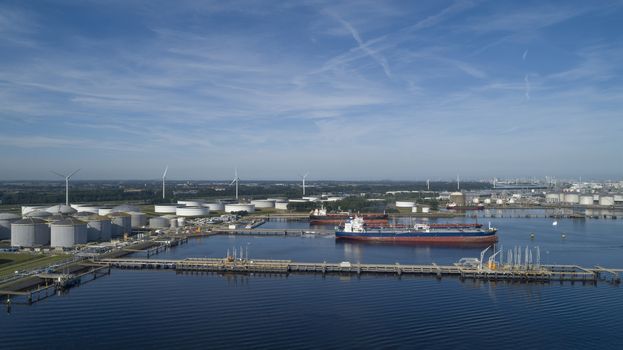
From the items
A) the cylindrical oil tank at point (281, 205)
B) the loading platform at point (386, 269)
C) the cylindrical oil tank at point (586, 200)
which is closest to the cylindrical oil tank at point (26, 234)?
the loading platform at point (386, 269)

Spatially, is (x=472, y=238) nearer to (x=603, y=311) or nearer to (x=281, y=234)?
(x=281, y=234)

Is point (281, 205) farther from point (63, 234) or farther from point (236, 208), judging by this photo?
point (63, 234)

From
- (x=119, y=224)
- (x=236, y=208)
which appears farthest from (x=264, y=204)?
(x=119, y=224)

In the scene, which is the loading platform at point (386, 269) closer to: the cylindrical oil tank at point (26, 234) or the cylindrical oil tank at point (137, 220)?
the cylindrical oil tank at point (26, 234)

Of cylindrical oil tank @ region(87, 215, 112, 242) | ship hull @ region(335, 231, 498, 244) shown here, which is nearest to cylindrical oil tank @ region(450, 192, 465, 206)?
ship hull @ region(335, 231, 498, 244)

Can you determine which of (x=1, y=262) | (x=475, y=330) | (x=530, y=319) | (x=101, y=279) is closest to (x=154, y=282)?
(x=101, y=279)
